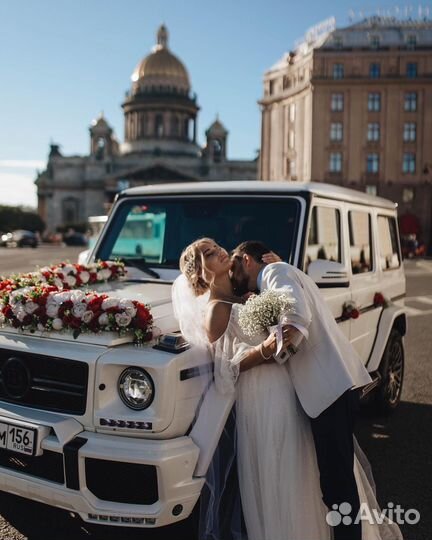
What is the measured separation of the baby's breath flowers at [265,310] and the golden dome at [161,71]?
10053 cm

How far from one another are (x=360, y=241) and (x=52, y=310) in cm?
317

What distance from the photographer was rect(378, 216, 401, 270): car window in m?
6.65

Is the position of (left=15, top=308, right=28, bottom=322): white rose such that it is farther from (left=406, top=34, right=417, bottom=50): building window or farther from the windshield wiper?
(left=406, top=34, right=417, bottom=50): building window

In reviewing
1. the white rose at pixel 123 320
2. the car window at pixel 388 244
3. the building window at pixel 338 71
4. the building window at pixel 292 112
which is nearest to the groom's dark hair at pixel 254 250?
the white rose at pixel 123 320

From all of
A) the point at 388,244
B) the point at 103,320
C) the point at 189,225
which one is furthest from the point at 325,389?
the point at 388,244

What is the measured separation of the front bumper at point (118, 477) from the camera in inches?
130

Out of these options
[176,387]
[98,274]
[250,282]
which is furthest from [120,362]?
[98,274]

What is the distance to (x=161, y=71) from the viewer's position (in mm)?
99625

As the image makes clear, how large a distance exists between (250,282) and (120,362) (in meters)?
0.96

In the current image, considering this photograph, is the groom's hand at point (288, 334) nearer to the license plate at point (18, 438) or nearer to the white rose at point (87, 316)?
the white rose at point (87, 316)

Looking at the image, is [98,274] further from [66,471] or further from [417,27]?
[417,27]

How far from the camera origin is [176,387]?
3406 millimetres

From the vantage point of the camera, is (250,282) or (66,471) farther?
(250,282)

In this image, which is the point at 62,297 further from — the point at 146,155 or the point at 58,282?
the point at 146,155
